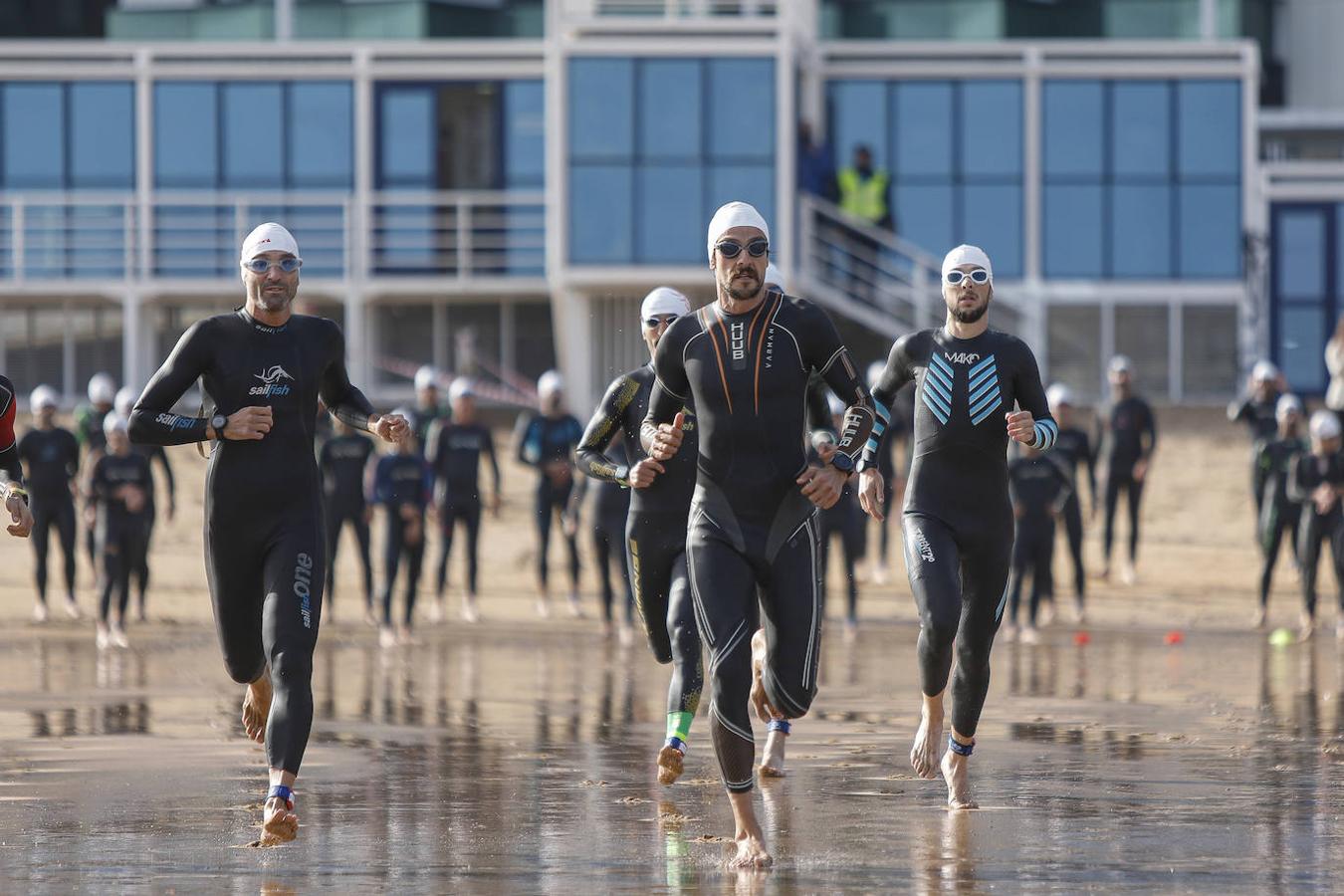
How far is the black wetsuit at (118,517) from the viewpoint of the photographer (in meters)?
19.0

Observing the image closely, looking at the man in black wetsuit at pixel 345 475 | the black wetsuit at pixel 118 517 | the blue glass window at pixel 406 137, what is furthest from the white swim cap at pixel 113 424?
the blue glass window at pixel 406 137

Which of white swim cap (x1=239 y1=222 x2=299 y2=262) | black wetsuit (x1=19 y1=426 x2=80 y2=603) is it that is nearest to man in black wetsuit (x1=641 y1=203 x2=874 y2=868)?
white swim cap (x1=239 y1=222 x2=299 y2=262)

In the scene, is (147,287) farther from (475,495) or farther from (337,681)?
(337,681)

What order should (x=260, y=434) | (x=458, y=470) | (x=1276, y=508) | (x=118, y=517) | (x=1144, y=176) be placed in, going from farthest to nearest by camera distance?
(x=1144, y=176) < (x=458, y=470) < (x=1276, y=508) < (x=118, y=517) < (x=260, y=434)

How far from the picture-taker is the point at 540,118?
37156 mm

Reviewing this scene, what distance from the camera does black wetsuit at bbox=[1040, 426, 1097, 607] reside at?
19.4 meters

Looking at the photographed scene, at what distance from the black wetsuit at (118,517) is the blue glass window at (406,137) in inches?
734

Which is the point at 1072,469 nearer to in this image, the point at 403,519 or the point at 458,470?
the point at 458,470

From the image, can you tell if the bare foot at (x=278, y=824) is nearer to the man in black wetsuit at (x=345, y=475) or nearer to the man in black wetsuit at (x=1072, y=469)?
the man in black wetsuit at (x=345, y=475)

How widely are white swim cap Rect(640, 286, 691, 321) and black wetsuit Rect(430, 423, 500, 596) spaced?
31.7 ft

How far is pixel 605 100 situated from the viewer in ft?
113

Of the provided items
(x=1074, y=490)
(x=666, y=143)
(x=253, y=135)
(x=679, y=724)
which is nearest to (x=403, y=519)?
(x=1074, y=490)

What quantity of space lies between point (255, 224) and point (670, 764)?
1112 inches

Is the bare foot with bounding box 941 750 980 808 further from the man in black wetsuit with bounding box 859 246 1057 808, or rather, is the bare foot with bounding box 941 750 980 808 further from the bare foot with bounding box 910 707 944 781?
the bare foot with bounding box 910 707 944 781
